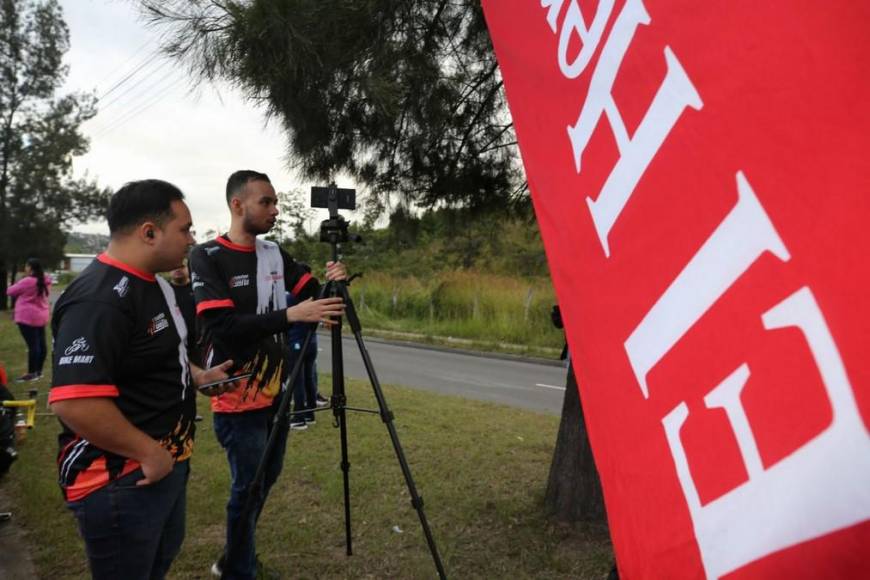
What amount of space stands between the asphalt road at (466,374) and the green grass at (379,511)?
2.80 m

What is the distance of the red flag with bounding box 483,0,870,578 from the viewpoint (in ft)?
1.96

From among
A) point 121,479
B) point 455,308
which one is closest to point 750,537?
point 121,479

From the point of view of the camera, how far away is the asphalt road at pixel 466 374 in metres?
8.59

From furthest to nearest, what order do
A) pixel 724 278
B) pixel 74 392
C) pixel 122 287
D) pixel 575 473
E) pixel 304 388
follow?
1. pixel 304 388
2. pixel 575 473
3. pixel 122 287
4. pixel 74 392
5. pixel 724 278

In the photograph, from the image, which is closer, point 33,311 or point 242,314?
point 242,314

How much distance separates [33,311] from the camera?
25.6 ft

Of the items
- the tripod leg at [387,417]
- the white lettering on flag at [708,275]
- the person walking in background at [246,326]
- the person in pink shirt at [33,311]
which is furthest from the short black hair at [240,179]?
the person in pink shirt at [33,311]

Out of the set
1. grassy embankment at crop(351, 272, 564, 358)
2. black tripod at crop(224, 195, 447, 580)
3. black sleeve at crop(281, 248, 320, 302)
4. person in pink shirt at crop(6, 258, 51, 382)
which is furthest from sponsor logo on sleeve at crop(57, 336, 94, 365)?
grassy embankment at crop(351, 272, 564, 358)

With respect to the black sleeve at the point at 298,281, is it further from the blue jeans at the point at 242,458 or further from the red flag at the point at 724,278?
the red flag at the point at 724,278

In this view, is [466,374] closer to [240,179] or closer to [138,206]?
[240,179]

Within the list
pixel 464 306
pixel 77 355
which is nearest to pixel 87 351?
pixel 77 355

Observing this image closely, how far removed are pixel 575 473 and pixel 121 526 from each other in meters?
2.30

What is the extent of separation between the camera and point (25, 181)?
23.7 m

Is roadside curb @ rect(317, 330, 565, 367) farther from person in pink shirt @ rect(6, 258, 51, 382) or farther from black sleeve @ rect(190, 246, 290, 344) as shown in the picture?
black sleeve @ rect(190, 246, 290, 344)
